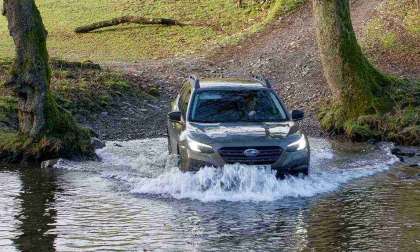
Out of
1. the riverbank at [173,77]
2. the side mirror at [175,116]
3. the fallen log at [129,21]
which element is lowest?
the riverbank at [173,77]

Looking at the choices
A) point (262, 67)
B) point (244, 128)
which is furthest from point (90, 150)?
point (262, 67)

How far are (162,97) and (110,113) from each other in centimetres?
253

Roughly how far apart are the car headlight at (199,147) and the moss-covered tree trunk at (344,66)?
24.3 ft

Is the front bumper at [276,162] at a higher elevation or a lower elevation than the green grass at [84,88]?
higher

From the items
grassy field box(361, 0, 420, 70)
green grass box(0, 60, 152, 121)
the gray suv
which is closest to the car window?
the gray suv

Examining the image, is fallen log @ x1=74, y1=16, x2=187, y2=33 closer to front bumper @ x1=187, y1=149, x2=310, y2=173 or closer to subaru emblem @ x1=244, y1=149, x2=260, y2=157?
front bumper @ x1=187, y1=149, x2=310, y2=173

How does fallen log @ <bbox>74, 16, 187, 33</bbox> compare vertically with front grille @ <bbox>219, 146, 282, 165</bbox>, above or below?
below

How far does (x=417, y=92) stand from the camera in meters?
19.1

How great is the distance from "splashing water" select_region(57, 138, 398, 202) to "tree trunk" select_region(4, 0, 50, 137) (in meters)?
1.33

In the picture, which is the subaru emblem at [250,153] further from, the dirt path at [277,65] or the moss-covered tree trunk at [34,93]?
the dirt path at [277,65]

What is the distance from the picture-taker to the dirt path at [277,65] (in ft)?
71.8

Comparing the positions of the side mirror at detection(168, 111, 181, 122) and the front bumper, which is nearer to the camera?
the front bumper

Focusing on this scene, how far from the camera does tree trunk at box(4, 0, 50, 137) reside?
15.7 m

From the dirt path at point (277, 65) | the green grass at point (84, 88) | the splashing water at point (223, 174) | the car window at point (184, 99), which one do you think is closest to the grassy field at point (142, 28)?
the dirt path at point (277, 65)
